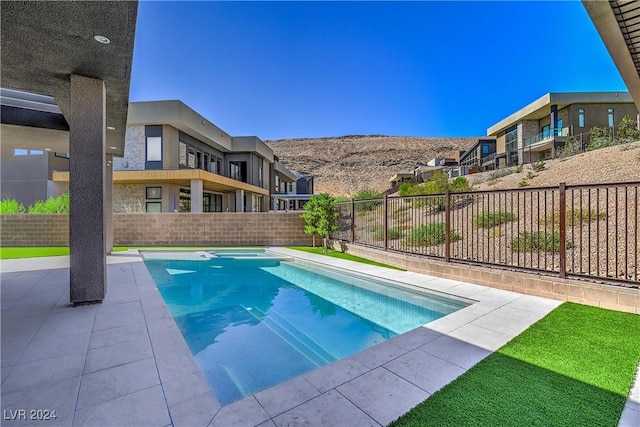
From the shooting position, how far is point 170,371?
109 inches

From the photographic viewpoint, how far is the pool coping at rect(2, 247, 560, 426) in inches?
84.7

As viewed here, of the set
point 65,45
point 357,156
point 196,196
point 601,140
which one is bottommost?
point 196,196

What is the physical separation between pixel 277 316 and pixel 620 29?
625 cm

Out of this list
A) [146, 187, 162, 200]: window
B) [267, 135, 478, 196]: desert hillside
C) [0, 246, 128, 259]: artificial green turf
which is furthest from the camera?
[267, 135, 478, 196]: desert hillside

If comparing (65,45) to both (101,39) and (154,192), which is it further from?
(154,192)

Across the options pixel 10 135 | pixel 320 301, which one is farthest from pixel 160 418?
pixel 10 135

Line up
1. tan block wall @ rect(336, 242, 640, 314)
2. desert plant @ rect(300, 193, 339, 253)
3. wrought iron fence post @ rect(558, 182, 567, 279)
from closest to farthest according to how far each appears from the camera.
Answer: tan block wall @ rect(336, 242, 640, 314) < wrought iron fence post @ rect(558, 182, 567, 279) < desert plant @ rect(300, 193, 339, 253)

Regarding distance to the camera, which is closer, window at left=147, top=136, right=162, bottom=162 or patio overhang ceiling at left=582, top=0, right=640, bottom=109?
patio overhang ceiling at left=582, top=0, right=640, bottom=109

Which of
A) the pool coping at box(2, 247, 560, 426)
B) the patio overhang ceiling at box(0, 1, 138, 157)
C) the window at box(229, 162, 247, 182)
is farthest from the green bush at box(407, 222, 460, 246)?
the window at box(229, 162, 247, 182)

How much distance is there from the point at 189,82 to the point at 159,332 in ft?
61.4

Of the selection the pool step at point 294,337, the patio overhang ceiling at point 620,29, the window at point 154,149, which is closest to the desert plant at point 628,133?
the patio overhang ceiling at point 620,29

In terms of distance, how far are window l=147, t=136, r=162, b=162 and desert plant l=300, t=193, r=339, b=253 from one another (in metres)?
9.99

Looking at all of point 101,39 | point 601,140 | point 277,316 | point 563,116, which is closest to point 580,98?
point 563,116

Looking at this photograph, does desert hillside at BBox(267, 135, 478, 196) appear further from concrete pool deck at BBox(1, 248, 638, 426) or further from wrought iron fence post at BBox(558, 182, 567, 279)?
concrete pool deck at BBox(1, 248, 638, 426)
